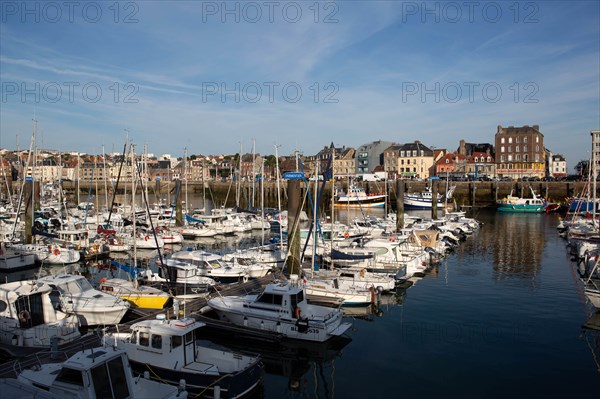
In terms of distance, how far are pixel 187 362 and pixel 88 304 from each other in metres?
7.94

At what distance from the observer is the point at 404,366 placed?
18.0 metres

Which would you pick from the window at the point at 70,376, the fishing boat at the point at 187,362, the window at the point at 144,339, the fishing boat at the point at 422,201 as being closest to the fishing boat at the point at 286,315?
the fishing boat at the point at 187,362

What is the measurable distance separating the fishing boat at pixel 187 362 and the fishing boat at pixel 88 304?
5.08 meters

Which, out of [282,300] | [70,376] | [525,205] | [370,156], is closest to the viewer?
[70,376]

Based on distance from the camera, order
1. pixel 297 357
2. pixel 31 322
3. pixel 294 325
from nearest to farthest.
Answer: pixel 31 322 → pixel 297 357 → pixel 294 325

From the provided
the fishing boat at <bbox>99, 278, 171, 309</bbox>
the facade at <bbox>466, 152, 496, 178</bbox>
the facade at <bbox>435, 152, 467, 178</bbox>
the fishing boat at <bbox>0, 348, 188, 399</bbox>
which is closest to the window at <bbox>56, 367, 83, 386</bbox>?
the fishing boat at <bbox>0, 348, 188, 399</bbox>

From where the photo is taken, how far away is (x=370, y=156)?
132000mm

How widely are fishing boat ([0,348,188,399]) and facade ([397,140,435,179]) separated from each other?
11354 centimetres

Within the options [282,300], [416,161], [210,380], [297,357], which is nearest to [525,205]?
[416,161]

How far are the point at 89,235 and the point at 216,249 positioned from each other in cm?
1163

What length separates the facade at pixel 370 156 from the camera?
13150 centimetres

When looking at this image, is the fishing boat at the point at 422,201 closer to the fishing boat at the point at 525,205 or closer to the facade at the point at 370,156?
the fishing boat at the point at 525,205

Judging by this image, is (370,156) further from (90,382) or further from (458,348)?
(90,382)

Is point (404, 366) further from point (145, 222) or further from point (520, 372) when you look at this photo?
point (145, 222)
